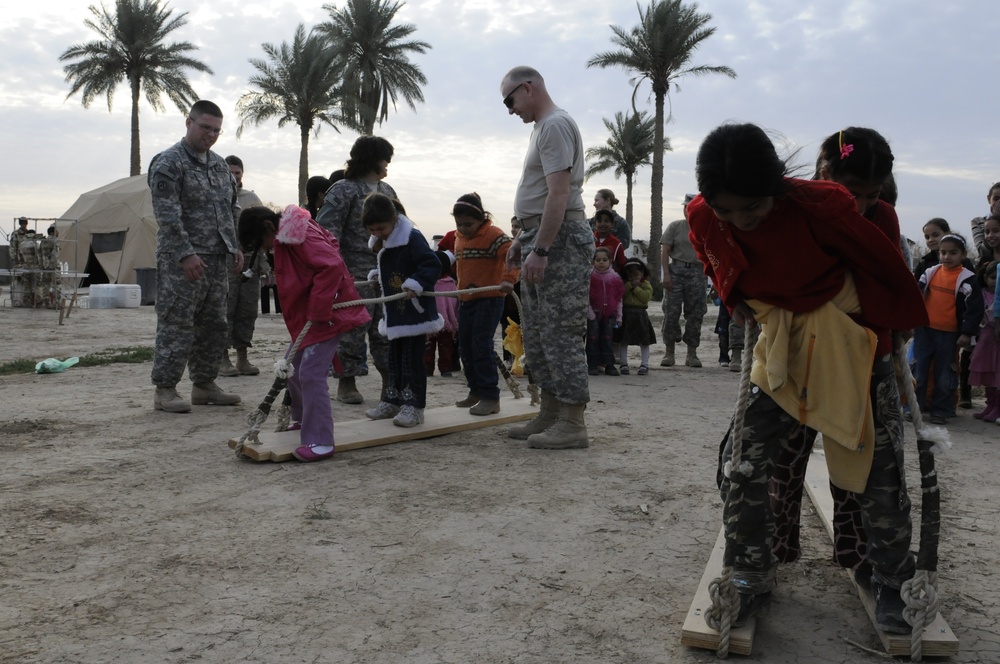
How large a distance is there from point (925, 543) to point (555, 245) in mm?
2540

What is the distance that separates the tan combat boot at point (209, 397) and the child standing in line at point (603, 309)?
3554 millimetres

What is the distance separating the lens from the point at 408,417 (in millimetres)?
4918

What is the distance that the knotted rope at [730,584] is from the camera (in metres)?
2.22

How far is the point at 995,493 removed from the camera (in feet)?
12.7

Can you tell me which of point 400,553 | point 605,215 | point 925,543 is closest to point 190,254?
point 400,553

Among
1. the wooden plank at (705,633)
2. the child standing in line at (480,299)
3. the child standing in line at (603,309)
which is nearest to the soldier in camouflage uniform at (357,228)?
the child standing in line at (480,299)

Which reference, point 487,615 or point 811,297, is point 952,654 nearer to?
point 811,297

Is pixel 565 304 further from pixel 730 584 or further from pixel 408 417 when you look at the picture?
pixel 730 584

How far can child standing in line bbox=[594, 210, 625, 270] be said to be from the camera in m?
8.51

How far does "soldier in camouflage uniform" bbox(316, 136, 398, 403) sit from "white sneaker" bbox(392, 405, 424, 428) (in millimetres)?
721

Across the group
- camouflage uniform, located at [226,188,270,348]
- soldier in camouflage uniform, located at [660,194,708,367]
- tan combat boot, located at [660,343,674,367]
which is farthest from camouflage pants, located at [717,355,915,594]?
tan combat boot, located at [660,343,674,367]

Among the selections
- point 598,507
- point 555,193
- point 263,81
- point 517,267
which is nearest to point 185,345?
point 517,267

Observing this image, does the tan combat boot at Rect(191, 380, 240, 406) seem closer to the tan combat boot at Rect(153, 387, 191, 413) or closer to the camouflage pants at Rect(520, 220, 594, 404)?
the tan combat boot at Rect(153, 387, 191, 413)

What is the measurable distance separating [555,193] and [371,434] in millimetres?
1686
